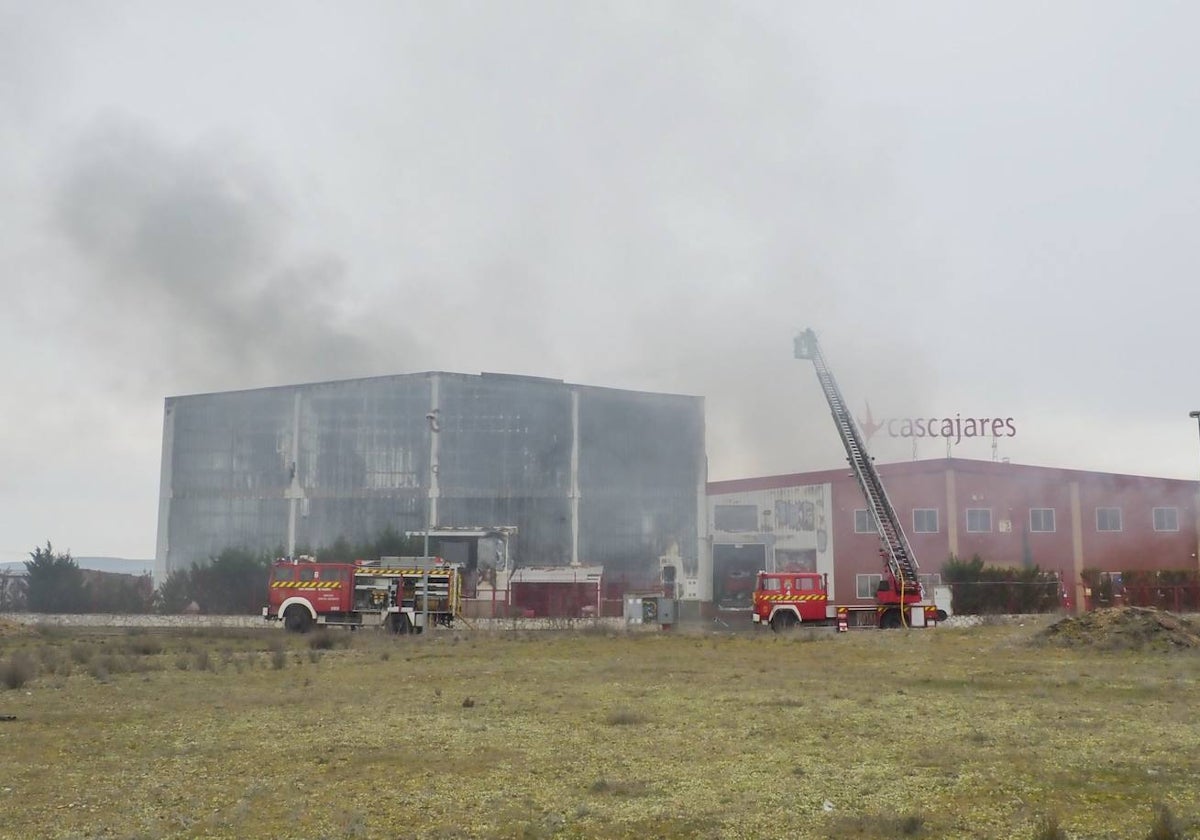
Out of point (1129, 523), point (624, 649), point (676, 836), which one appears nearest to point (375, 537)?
point (624, 649)

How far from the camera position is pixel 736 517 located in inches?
2142

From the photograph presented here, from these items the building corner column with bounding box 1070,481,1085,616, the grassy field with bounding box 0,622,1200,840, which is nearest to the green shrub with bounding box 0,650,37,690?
the grassy field with bounding box 0,622,1200,840

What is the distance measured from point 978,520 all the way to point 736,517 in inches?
459

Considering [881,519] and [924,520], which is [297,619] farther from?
[924,520]

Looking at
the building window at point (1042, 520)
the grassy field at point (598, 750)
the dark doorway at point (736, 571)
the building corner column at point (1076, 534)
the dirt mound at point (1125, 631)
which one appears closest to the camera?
the grassy field at point (598, 750)

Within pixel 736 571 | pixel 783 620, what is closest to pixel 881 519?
pixel 783 620

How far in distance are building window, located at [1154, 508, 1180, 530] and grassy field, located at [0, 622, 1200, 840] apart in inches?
1269

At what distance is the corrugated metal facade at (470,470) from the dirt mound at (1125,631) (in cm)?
2512

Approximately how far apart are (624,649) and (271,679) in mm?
10933

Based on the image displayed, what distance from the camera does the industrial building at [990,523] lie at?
165 feet

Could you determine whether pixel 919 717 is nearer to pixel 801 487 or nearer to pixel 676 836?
pixel 676 836

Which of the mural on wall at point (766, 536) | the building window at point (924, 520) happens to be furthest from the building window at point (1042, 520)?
the mural on wall at point (766, 536)

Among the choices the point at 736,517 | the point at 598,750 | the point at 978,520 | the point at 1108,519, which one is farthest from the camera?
the point at 736,517

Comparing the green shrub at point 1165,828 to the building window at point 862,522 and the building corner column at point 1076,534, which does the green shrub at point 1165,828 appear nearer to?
the building window at point 862,522
